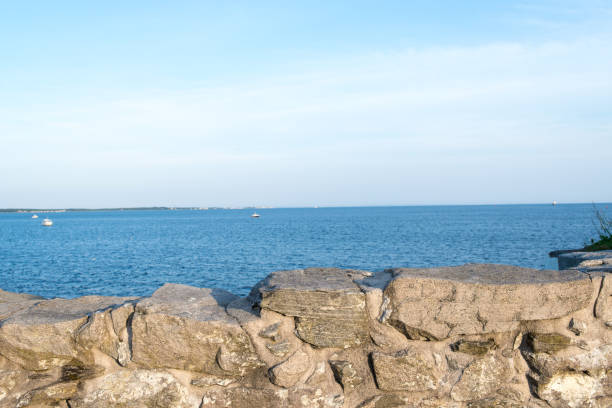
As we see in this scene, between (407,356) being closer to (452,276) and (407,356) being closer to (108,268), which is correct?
(452,276)

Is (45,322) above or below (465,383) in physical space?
above

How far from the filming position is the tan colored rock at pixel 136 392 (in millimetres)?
3141

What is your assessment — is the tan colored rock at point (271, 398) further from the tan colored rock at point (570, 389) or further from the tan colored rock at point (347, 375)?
the tan colored rock at point (570, 389)

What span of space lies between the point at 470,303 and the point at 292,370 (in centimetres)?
124

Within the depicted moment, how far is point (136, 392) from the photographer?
10.4ft

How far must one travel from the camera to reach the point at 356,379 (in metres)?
3.19

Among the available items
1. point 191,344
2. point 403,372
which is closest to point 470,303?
point 403,372

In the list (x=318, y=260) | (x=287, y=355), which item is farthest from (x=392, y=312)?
(x=318, y=260)

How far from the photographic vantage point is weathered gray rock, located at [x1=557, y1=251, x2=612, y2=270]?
162 inches

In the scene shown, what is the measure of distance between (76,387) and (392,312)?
210cm

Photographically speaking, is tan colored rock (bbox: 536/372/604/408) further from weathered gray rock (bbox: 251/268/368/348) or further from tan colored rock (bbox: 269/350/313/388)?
A: tan colored rock (bbox: 269/350/313/388)

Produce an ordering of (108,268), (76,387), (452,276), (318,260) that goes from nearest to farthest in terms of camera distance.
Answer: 1. (76,387)
2. (452,276)
3. (108,268)
4. (318,260)

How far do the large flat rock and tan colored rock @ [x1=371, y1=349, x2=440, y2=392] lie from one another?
15 centimetres

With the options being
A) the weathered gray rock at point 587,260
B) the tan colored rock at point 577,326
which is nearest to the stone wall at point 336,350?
the tan colored rock at point 577,326
